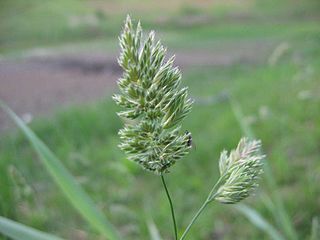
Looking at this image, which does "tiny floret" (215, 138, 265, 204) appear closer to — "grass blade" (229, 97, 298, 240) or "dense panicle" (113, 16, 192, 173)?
"dense panicle" (113, 16, 192, 173)

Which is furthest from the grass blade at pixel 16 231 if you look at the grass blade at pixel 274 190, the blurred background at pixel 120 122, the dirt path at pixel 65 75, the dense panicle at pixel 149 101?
the dirt path at pixel 65 75

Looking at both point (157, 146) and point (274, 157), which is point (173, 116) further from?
point (274, 157)

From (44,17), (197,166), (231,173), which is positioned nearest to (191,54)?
(44,17)

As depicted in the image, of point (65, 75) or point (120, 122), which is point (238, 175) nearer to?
point (120, 122)

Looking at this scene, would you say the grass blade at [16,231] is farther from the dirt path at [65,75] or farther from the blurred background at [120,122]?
the dirt path at [65,75]

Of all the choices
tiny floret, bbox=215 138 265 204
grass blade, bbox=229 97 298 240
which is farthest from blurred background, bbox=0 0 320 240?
tiny floret, bbox=215 138 265 204

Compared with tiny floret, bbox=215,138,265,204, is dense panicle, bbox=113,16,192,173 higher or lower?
higher

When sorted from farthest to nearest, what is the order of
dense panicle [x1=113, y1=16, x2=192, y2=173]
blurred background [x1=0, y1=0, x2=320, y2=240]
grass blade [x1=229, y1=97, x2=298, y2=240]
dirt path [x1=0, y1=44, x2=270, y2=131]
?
dirt path [x1=0, y1=44, x2=270, y2=131], blurred background [x1=0, y1=0, x2=320, y2=240], grass blade [x1=229, y1=97, x2=298, y2=240], dense panicle [x1=113, y1=16, x2=192, y2=173]
